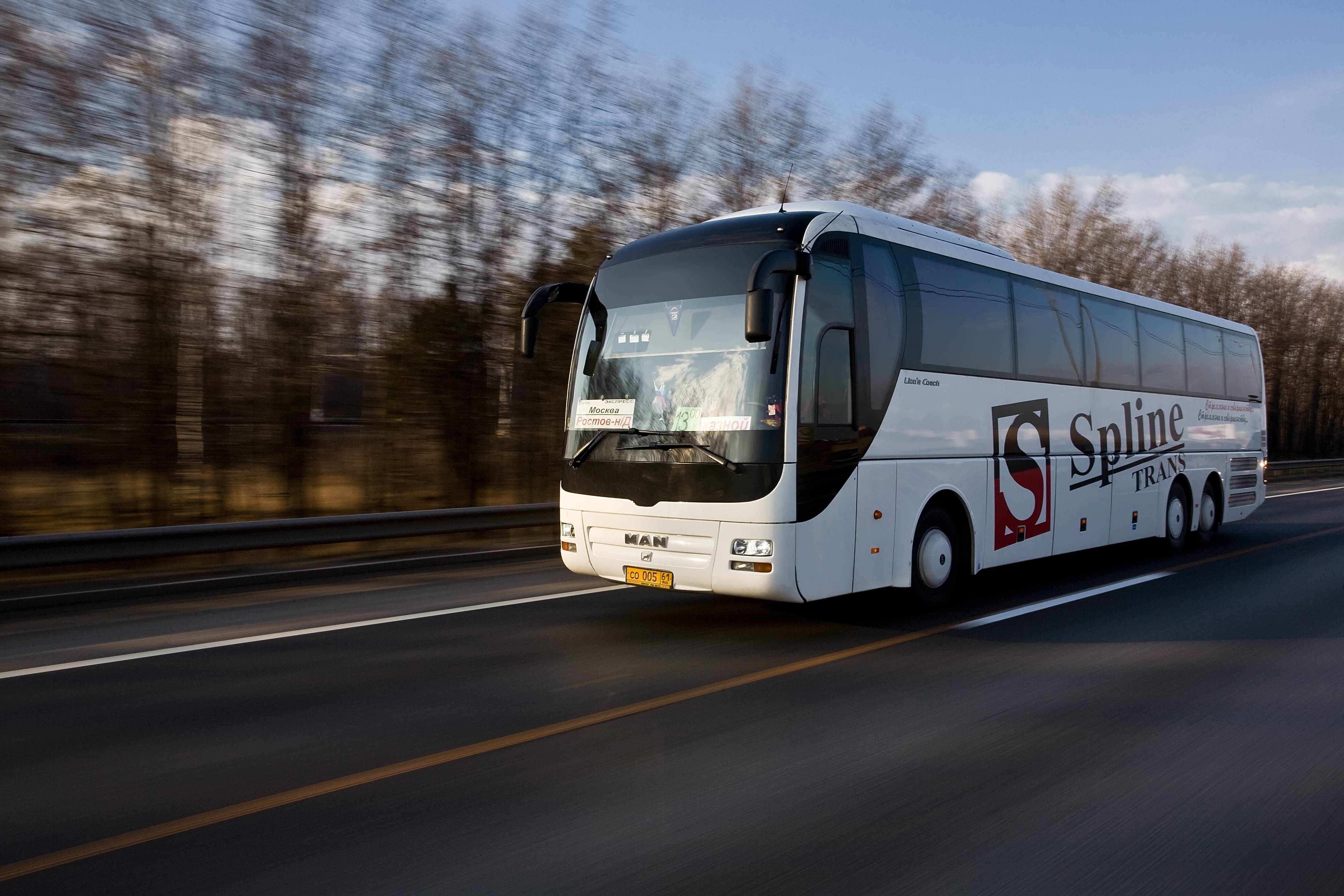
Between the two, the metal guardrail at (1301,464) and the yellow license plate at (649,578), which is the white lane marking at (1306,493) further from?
the yellow license plate at (649,578)

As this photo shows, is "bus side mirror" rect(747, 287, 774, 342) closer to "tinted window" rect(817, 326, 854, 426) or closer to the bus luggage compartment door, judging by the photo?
"tinted window" rect(817, 326, 854, 426)

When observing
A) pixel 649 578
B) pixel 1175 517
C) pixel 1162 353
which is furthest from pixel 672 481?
pixel 1175 517

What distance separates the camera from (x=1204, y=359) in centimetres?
1424

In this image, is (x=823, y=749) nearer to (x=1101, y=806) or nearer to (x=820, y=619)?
(x=1101, y=806)

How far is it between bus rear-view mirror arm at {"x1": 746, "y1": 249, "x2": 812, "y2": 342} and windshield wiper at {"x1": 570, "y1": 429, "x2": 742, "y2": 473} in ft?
3.02

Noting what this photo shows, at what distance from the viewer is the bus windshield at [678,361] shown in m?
7.36

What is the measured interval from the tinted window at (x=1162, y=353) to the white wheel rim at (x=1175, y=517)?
1.44m

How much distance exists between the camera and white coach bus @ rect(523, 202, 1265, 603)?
24.0ft

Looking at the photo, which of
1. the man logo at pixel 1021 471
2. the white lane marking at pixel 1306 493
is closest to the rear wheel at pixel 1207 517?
the man logo at pixel 1021 471

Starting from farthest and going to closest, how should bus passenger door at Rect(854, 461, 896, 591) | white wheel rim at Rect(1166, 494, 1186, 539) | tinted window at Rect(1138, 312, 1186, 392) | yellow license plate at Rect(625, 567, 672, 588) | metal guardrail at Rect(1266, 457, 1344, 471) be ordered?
metal guardrail at Rect(1266, 457, 1344, 471) → white wheel rim at Rect(1166, 494, 1186, 539) → tinted window at Rect(1138, 312, 1186, 392) → bus passenger door at Rect(854, 461, 896, 591) → yellow license plate at Rect(625, 567, 672, 588)

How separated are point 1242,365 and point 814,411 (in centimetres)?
1119

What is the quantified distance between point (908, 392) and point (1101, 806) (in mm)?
4627

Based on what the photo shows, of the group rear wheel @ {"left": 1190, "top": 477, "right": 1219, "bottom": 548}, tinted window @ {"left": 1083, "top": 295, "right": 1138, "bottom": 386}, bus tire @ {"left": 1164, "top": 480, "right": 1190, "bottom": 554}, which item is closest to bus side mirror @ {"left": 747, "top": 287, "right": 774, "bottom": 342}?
tinted window @ {"left": 1083, "top": 295, "right": 1138, "bottom": 386}

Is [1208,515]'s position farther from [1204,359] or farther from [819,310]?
[819,310]
